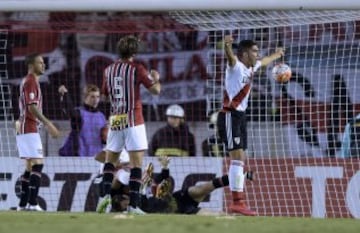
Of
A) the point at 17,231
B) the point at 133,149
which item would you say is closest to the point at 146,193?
the point at 133,149

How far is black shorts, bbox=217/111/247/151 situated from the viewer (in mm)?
13312

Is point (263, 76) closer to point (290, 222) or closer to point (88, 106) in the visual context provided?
point (88, 106)

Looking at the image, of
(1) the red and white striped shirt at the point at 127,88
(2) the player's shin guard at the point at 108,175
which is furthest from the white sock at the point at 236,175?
(2) the player's shin guard at the point at 108,175

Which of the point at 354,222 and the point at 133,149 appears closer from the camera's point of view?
the point at 354,222

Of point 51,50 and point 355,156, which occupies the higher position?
point 51,50

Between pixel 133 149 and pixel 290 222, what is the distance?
2.68 metres

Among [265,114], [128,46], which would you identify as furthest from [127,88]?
[265,114]

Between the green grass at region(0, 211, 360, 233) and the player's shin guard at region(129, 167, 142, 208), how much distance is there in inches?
49.2

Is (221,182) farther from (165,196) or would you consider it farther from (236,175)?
(165,196)

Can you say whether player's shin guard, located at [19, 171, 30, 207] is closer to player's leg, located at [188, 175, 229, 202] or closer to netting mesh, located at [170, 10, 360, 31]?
player's leg, located at [188, 175, 229, 202]

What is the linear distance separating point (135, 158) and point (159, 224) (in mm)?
2745

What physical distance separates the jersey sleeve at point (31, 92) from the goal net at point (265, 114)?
4.93 feet

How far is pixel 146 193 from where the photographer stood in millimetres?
13914

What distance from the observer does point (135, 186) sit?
41.7ft
